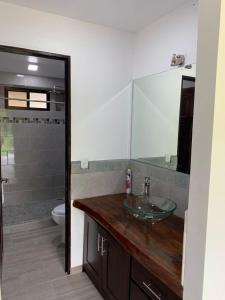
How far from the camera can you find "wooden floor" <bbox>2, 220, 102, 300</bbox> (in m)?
2.15

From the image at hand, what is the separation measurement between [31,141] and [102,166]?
2.17 metres

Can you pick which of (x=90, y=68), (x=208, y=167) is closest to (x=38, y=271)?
(x=90, y=68)

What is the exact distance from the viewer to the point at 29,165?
422 cm

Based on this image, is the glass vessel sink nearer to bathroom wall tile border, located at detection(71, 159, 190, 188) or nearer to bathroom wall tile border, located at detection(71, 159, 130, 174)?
bathroom wall tile border, located at detection(71, 159, 190, 188)

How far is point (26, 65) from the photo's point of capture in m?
3.44

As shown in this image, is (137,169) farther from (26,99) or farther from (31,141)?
(26,99)

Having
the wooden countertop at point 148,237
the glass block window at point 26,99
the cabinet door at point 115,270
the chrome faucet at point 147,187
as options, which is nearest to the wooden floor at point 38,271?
the cabinet door at point 115,270

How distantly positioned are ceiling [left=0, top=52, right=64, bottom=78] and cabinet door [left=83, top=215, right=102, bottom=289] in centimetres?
209

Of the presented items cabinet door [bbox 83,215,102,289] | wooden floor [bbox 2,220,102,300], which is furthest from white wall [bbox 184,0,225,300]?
wooden floor [bbox 2,220,102,300]

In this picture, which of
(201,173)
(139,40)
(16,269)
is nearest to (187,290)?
(201,173)

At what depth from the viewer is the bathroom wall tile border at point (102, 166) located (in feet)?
7.76

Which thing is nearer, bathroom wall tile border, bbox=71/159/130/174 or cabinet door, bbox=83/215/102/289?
cabinet door, bbox=83/215/102/289

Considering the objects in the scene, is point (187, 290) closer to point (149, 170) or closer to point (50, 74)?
point (149, 170)

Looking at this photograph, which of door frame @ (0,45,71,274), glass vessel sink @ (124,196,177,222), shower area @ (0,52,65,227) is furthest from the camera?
shower area @ (0,52,65,227)
